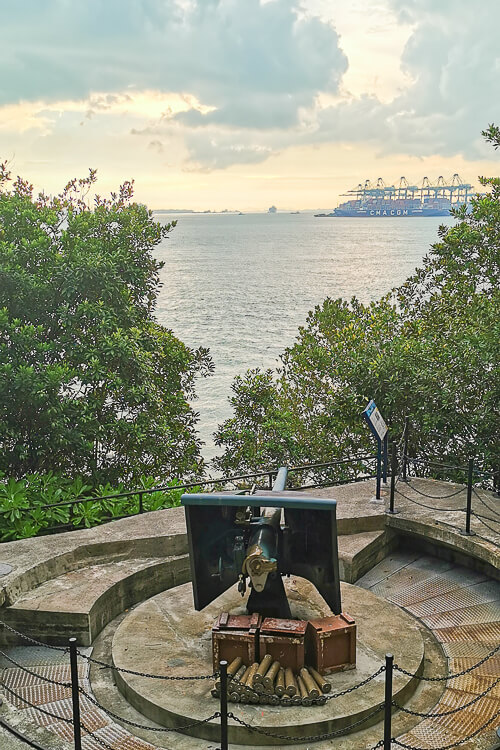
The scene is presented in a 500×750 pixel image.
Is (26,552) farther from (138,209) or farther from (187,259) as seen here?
(187,259)

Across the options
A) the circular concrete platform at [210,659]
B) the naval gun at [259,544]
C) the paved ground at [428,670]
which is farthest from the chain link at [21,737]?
the naval gun at [259,544]

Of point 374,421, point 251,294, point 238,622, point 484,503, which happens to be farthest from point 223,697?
point 251,294

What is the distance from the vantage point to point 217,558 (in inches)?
300

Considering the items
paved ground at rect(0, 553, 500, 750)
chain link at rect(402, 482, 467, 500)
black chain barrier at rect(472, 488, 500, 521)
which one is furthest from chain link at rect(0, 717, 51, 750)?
black chain barrier at rect(472, 488, 500, 521)

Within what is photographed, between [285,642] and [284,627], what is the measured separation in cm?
14

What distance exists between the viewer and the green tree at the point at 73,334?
12.3 meters

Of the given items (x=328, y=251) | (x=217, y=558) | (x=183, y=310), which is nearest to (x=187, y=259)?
(x=328, y=251)

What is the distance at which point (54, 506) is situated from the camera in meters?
10.5

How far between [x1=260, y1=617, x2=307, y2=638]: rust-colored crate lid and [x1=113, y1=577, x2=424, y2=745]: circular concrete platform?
0.61 meters

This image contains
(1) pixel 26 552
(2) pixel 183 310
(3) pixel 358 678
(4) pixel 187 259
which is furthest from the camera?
(4) pixel 187 259

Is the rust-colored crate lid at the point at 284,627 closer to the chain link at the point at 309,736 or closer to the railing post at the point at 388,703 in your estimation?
the chain link at the point at 309,736

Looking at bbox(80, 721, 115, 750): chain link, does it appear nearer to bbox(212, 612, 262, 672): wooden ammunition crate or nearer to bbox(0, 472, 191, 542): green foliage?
bbox(212, 612, 262, 672): wooden ammunition crate

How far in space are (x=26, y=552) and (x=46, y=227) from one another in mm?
6874

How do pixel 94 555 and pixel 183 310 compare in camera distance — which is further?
pixel 183 310
